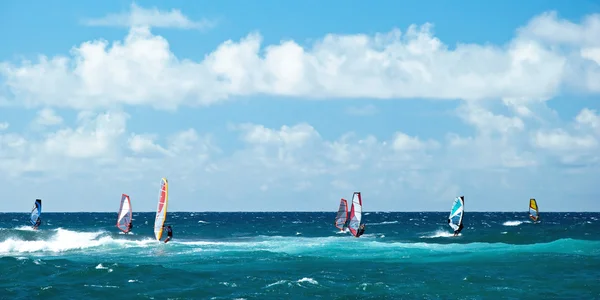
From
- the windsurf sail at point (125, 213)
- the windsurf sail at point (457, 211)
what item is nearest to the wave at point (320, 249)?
the windsurf sail at point (125, 213)

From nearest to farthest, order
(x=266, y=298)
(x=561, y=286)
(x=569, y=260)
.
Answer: (x=266, y=298) < (x=561, y=286) < (x=569, y=260)

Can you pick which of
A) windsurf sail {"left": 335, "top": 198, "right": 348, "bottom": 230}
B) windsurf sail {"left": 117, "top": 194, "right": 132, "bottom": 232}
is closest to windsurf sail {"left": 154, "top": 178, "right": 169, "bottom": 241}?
windsurf sail {"left": 117, "top": 194, "right": 132, "bottom": 232}

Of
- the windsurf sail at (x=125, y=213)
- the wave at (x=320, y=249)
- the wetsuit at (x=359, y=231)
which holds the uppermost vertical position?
the windsurf sail at (x=125, y=213)

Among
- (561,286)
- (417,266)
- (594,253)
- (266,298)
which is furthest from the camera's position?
(594,253)

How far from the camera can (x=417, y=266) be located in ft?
148

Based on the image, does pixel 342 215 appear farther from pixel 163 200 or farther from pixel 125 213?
pixel 163 200

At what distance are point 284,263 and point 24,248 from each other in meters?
22.3

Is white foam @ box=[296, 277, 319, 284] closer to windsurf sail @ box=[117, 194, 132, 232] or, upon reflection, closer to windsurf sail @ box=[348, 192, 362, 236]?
windsurf sail @ box=[117, 194, 132, 232]

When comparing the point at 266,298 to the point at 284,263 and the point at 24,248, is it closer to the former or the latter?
the point at 284,263

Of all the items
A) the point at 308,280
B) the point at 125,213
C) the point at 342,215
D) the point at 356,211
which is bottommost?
the point at 308,280

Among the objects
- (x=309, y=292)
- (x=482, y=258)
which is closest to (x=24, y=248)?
(x=309, y=292)

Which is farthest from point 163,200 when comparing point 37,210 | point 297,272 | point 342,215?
point 37,210

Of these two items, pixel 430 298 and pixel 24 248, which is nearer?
pixel 430 298

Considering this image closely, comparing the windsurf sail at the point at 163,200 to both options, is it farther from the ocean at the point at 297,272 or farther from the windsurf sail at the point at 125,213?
the windsurf sail at the point at 125,213
